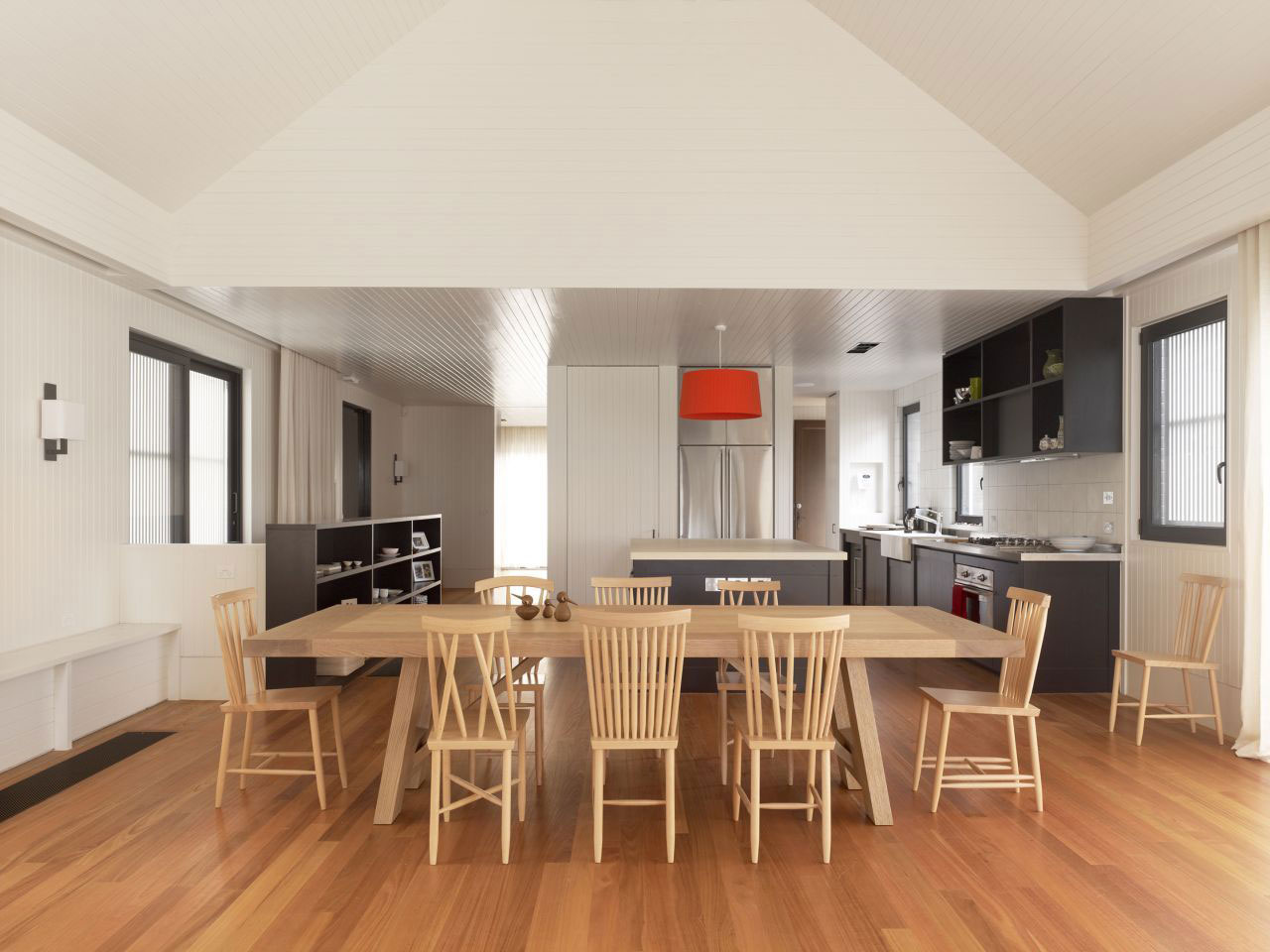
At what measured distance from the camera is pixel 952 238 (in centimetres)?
487

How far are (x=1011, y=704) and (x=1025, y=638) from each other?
287 millimetres

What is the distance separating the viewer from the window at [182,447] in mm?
5355

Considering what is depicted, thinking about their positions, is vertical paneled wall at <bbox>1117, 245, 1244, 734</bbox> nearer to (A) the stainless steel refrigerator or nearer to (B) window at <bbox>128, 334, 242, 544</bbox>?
(A) the stainless steel refrigerator

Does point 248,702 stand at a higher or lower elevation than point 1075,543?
lower

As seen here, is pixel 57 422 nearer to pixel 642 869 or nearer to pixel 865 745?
pixel 642 869

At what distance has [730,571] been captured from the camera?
5.49m

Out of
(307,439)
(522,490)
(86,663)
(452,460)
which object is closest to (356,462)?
(452,460)

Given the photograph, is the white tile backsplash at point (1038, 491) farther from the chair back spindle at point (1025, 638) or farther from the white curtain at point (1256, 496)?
the chair back spindle at point (1025, 638)

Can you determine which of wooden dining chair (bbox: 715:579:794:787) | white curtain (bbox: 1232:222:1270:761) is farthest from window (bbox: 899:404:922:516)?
white curtain (bbox: 1232:222:1270:761)

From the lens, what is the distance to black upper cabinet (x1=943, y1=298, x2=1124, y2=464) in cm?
526

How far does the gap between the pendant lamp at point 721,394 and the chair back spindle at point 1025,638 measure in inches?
78.7

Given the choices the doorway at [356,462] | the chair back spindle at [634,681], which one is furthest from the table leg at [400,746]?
the doorway at [356,462]

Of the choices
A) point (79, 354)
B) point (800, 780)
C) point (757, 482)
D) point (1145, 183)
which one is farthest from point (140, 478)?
point (1145, 183)

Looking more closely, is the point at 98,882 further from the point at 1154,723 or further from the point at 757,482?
the point at 757,482
